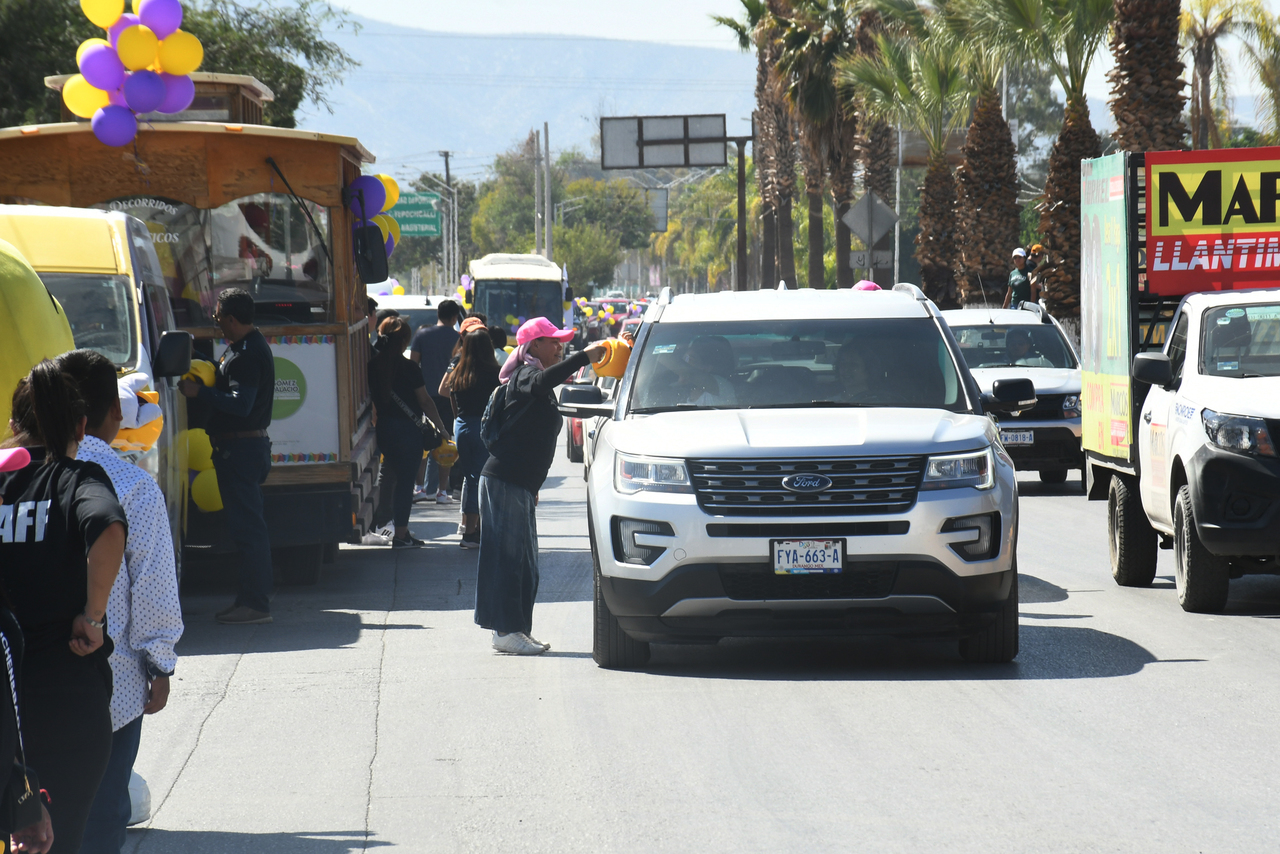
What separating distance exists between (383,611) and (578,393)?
2.57 metres

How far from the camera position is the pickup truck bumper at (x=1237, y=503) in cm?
889

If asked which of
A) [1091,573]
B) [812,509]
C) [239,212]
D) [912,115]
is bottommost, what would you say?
[1091,573]

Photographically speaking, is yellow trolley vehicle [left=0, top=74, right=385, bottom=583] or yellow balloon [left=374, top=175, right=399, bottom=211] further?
yellow balloon [left=374, top=175, right=399, bottom=211]

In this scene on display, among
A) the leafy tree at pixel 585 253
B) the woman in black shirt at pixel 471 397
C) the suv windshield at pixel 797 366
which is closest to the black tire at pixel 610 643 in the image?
the suv windshield at pixel 797 366

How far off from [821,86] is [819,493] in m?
33.4

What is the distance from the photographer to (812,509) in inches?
302

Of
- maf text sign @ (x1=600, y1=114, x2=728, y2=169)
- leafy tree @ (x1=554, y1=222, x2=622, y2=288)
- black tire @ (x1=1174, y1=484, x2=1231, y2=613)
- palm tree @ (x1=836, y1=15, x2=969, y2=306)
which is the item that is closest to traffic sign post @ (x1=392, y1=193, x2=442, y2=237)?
maf text sign @ (x1=600, y1=114, x2=728, y2=169)

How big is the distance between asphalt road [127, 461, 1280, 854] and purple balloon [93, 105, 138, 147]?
3.22 meters

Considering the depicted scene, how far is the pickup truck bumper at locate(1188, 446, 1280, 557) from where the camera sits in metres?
8.89

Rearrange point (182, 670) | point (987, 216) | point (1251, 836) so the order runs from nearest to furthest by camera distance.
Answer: point (1251, 836)
point (182, 670)
point (987, 216)

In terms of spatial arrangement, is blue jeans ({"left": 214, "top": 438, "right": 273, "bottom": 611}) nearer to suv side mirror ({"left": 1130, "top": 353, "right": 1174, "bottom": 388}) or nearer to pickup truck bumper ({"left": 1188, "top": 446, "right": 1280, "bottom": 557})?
suv side mirror ({"left": 1130, "top": 353, "right": 1174, "bottom": 388})

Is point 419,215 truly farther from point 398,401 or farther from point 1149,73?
point 398,401

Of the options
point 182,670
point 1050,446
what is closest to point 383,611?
point 182,670

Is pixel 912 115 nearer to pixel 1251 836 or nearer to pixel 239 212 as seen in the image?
pixel 239 212
